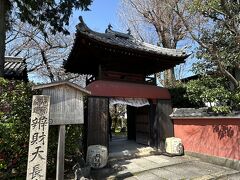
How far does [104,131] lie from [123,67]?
346 cm

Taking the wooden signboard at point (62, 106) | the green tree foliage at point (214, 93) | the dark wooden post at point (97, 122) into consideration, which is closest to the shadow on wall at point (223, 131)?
the green tree foliage at point (214, 93)

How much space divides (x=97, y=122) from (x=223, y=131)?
506cm

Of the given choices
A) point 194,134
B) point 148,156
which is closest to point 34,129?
point 148,156

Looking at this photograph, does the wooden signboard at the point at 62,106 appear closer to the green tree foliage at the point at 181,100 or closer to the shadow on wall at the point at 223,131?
the shadow on wall at the point at 223,131

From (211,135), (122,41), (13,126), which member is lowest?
(211,135)

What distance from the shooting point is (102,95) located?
10117 mm

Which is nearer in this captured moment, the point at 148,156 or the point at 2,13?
the point at 2,13

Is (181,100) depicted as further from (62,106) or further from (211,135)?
(62,106)

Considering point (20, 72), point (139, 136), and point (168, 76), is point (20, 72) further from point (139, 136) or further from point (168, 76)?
point (168, 76)

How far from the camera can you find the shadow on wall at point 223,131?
9023 mm

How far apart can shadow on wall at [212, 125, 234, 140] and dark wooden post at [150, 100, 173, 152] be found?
2439 millimetres

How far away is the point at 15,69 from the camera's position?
1381cm

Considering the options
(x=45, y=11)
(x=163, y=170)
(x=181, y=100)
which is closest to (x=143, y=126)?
(x=181, y=100)

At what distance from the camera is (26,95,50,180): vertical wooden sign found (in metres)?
5.16
